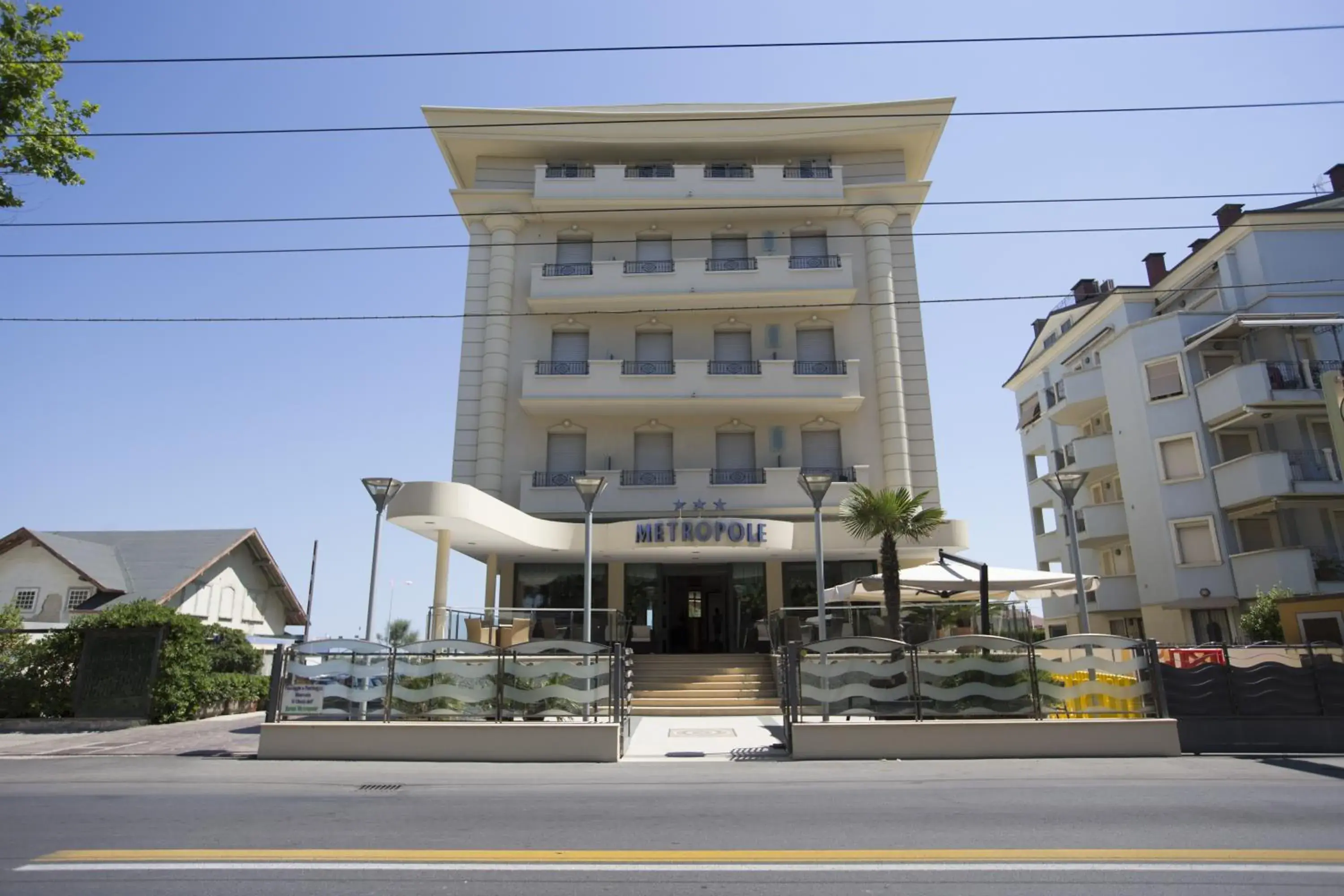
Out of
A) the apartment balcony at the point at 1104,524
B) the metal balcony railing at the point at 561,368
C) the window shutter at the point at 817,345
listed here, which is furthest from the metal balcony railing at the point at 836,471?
the apartment balcony at the point at 1104,524

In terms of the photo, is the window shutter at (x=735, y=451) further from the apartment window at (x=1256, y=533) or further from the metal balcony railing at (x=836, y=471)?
the apartment window at (x=1256, y=533)

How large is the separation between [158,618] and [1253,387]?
101 ft

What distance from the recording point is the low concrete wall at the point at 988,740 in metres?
11.0

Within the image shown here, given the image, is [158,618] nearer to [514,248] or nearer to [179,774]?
[179,774]

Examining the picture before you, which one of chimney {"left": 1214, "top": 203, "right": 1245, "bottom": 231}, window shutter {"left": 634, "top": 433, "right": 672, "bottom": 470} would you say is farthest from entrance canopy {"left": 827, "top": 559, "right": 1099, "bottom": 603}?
chimney {"left": 1214, "top": 203, "right": 1245, "bottom": 231}

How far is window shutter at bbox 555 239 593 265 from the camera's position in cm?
2666

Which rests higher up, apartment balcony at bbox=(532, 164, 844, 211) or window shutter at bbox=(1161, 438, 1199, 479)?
apartment balcony at bbox=(532, 164, 844, 211)

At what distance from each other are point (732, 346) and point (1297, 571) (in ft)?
59.3

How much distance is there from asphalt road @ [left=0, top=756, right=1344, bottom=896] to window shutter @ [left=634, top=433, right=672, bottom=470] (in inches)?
592

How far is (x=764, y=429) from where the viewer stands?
2514cm

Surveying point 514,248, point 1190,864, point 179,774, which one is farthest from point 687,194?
point 1190,864

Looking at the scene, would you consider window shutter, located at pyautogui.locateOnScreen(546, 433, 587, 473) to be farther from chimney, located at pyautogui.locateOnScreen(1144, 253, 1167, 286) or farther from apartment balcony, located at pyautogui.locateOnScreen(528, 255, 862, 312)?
chimney, located at pyautogui.locateOnScreen(1144, 253, 1167, 286)

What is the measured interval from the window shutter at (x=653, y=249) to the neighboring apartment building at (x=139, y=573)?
1849 centimetres

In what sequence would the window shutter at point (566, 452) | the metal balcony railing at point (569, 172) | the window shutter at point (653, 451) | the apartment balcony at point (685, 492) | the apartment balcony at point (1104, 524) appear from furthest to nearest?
1. the apartment balcony at point (1104, 524)
2. the metal balcony railing at point (569, 172)
3. the window shutter at point (653, 451)
4. the window shutter at point (566, 452)
5. the apartment balcony at point (685, 492)
